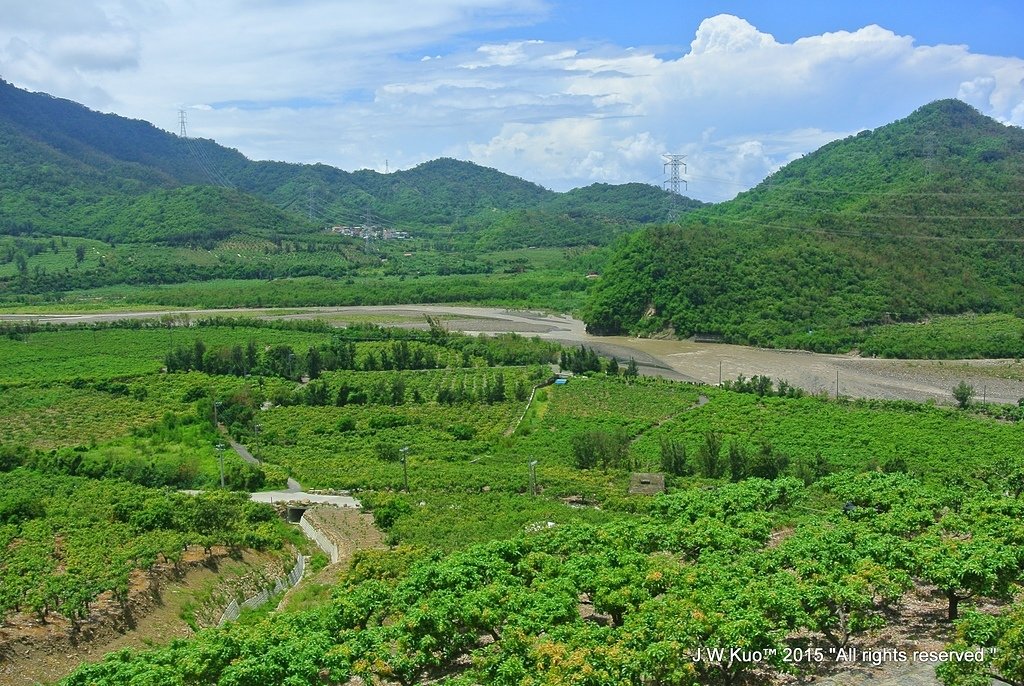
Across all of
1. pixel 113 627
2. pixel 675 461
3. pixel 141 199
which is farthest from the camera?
pixel 141 199

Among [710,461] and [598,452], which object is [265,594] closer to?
[598,452]

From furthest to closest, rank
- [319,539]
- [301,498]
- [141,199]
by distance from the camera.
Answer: [141,199] → [301,498] → [319,539]

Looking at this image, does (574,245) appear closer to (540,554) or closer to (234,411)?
(234,411)

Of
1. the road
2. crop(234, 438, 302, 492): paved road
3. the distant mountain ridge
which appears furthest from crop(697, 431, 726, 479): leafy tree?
the distant mountain ridge

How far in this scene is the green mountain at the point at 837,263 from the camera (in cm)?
6862

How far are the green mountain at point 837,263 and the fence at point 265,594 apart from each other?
155 ft

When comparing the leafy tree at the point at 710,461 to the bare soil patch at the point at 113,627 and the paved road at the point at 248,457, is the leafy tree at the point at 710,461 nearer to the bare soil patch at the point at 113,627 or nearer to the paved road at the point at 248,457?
the paved road at the point at 248,457

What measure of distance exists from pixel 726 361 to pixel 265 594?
4288cm

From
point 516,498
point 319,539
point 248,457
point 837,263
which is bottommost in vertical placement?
point 248,457

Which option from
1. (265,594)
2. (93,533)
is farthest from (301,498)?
(265,594)

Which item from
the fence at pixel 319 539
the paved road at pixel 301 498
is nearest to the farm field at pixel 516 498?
the paved road at pixel 301 498

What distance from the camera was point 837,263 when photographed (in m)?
73.8

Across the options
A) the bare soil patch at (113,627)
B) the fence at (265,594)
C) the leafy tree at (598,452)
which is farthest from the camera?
the leafy tree at (598,452)

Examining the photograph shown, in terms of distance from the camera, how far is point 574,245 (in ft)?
446
